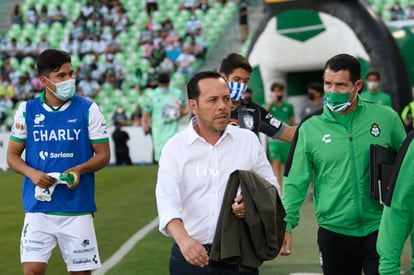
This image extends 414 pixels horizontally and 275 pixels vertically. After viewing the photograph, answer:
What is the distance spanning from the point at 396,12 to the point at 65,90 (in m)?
22.0

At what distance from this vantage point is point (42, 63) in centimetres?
638

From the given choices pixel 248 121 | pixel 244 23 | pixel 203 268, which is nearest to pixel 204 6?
pixel 244 23

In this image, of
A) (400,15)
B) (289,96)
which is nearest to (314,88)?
(289,96)

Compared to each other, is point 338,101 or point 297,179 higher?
point 338,101

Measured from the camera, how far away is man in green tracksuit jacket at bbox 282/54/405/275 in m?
5.58

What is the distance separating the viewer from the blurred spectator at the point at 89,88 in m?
28.7

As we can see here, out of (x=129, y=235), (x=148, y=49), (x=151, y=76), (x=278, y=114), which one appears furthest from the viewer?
(x=148, y=49)

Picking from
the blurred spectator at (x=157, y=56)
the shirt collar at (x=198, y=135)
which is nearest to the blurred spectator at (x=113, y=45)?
the blurred spectator at (x=157, y=56)

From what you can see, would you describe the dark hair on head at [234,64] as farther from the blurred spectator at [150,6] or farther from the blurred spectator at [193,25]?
the blurred spectator at [150,6]

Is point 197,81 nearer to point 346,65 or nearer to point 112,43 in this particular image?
point 346,65

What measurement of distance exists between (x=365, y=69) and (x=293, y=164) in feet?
42.2

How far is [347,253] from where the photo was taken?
5660 mm

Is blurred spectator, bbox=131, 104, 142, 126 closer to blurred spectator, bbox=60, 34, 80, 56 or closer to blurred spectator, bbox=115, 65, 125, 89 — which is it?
blurred spectator, bbox=115, 65, 125, 89

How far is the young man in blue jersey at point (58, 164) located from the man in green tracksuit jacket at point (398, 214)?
2482 mm
